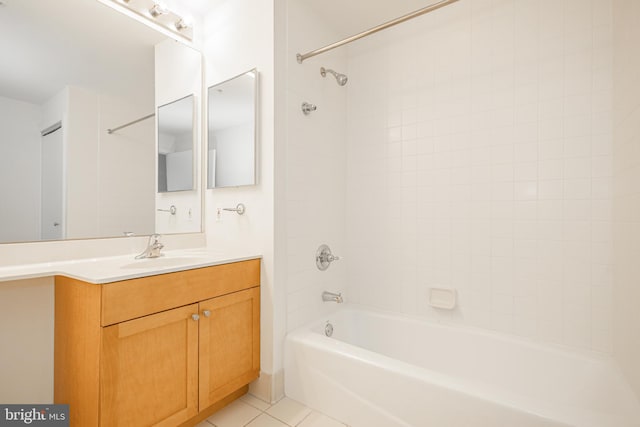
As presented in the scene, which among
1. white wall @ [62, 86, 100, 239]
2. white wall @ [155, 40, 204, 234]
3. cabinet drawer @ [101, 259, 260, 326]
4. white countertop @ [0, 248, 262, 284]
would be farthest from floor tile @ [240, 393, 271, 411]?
white wall @ [62, 86, 100, 239]

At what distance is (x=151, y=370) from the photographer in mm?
1250

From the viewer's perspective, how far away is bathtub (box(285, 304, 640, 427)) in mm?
1117

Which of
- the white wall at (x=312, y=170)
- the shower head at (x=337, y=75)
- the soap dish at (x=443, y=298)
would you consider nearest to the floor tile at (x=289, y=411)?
the white wall at (x=312, y=170)

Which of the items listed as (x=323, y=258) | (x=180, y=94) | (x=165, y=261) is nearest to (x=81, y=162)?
(x=165, y=261)

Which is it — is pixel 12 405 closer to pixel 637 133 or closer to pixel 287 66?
pixel 287 66

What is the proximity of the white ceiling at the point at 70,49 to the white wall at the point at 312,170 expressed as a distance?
903 millimetres

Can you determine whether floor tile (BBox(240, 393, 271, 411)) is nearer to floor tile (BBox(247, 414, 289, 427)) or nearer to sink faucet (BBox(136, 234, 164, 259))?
floor tile (BBox(247, 414, 289, 427))

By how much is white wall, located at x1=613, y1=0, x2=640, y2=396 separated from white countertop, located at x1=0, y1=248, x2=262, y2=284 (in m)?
1.73

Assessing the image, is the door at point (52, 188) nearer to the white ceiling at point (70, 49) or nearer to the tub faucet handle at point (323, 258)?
the white ceiling at point (70, 49)

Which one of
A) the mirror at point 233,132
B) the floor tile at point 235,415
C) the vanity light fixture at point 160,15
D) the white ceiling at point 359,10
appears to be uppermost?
the white ceiling at point 359,10

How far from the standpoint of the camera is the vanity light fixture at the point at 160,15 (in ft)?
5.78

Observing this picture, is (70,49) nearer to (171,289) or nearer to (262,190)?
(262,190)

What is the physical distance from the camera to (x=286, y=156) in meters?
1.80

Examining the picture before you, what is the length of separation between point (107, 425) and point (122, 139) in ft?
4.56
